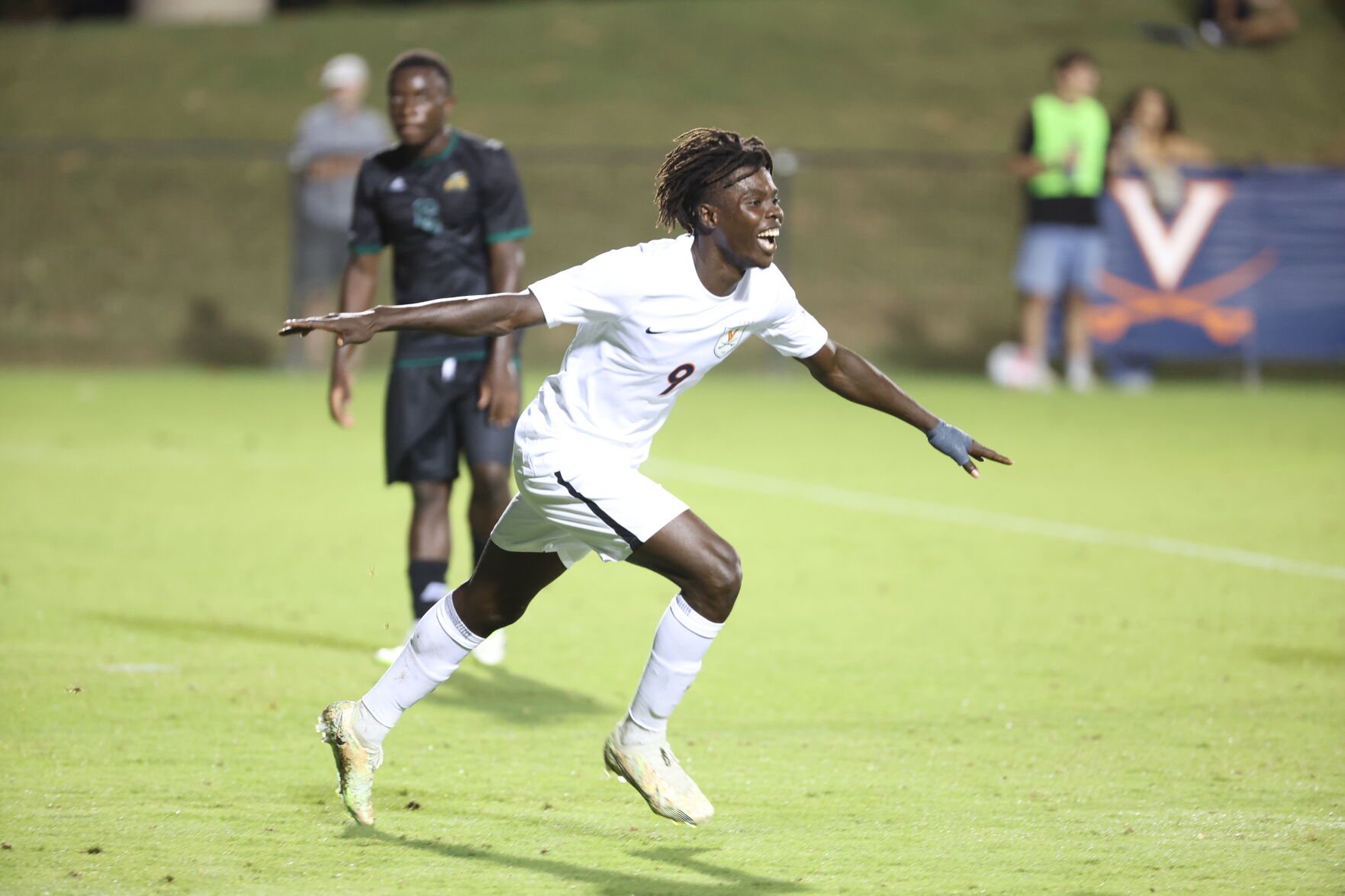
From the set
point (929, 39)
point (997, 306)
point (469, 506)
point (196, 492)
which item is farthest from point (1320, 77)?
point (469, 506)

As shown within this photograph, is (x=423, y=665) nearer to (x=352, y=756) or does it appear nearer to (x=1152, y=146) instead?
(x=352, y=756)

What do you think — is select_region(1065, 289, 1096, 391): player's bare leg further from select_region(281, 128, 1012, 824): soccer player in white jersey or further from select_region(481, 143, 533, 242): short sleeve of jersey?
select_region(281, 128, 1012, 824): soccer player in white jersey

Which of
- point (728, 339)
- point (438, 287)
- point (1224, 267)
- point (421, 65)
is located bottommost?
point (1224, 267)

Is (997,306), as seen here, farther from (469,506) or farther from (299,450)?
(469,506)

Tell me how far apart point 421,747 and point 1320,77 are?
25.4m

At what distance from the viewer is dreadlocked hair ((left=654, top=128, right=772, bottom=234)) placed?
502cm

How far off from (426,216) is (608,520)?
2.72 metres

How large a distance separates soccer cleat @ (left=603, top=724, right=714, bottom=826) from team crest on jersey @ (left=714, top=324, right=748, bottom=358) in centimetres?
111

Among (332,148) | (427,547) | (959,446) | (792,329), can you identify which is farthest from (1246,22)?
(792,329)

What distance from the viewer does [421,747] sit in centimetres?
605

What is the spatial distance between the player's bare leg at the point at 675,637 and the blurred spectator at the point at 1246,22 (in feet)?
84.4

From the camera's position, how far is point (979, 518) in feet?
36.6

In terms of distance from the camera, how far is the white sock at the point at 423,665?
5.21 metres

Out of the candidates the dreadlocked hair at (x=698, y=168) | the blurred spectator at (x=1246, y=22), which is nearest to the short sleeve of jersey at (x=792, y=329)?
the dreadlocked hair at (x=698, y=168)
